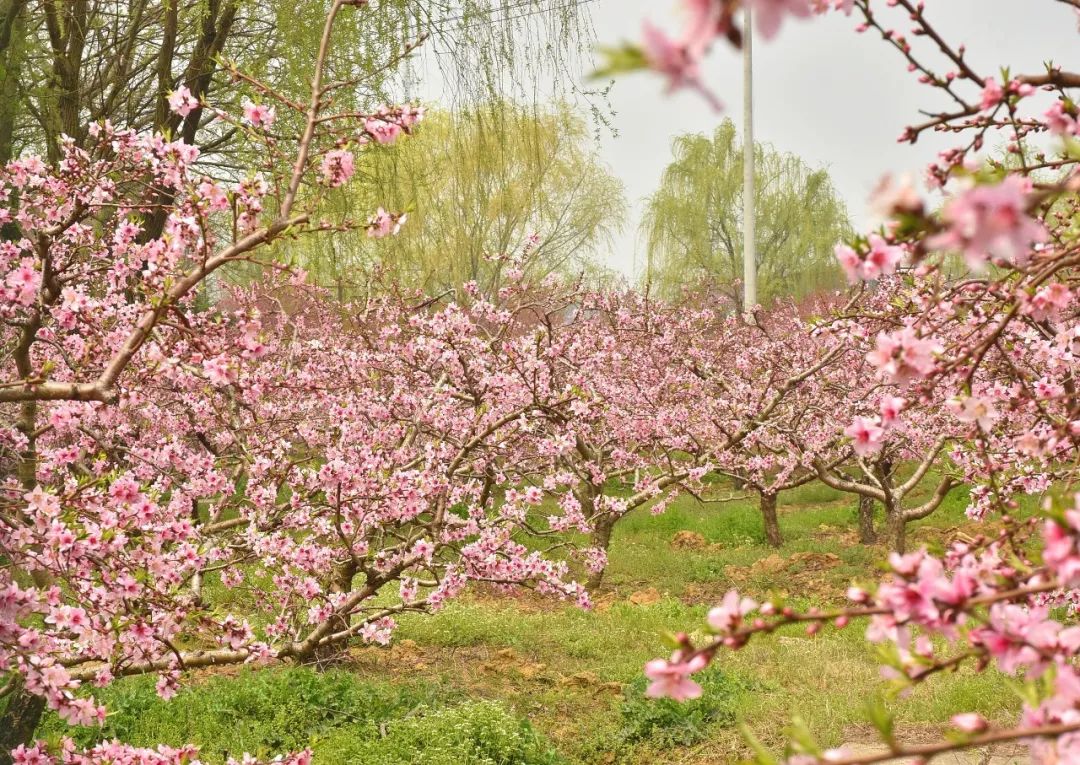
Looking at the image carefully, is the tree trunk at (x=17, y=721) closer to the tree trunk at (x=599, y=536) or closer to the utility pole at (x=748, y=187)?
the tree trunk at (x=599, y=536)

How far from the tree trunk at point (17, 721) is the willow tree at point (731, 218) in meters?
24.2

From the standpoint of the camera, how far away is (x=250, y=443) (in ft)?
22.6

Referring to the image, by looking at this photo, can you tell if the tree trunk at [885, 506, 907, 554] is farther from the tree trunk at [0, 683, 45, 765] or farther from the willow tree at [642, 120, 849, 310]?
the willow tree at [642, 120, 849, 310]

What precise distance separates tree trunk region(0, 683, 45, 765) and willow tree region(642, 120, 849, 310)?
2418 cm

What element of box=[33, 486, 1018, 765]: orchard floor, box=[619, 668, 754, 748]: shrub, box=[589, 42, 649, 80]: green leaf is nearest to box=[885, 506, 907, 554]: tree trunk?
box=[33, 486, 1018, 765]: orchard floor

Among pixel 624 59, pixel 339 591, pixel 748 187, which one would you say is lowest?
pixel 339 591

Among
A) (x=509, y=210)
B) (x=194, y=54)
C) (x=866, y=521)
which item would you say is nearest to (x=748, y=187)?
(x=509, y=210)

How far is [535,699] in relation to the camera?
6184mm

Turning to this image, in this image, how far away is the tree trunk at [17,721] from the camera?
3.77 meters

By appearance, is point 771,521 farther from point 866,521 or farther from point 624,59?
point 624,59

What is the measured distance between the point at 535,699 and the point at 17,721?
135 inches

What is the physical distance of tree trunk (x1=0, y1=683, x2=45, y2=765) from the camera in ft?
12.4

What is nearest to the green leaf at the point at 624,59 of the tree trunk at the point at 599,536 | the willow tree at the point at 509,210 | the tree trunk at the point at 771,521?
the tree trunk at the point at 599,536

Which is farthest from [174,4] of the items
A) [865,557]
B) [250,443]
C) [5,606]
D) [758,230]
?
[758,230]
